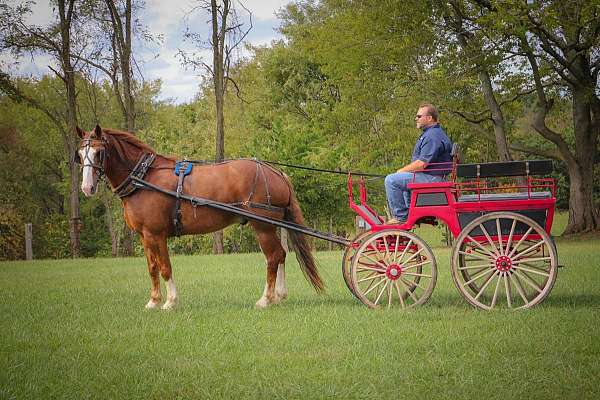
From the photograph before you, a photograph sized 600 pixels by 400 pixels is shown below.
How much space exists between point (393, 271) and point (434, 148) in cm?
154

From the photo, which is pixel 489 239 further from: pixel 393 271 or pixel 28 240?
pixel 28 240

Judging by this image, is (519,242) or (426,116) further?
(426,116)

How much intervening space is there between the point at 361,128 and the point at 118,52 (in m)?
9.96

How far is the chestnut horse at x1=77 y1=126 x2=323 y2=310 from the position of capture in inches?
367

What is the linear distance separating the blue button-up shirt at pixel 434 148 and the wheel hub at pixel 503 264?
121 centimetres

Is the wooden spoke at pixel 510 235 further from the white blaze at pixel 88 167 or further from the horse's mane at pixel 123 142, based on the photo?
the white blaze at pixel 88 167

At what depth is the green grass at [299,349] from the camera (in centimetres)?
524

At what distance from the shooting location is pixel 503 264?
324 inches

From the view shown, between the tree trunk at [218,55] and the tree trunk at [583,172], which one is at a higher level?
the tree trunk at [218,55]

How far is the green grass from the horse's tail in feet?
1.15

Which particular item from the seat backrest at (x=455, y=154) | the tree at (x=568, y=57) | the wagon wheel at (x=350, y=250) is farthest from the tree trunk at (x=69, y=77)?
the seat backrest at (x=455, y=154)

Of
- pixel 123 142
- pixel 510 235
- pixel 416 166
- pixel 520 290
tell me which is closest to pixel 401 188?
pixel 416 166

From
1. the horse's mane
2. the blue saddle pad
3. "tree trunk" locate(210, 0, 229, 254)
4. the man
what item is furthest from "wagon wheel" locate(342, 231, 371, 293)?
"tree trunk" locate(210, 0, 229, 254)

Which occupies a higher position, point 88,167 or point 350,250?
point 88,167
